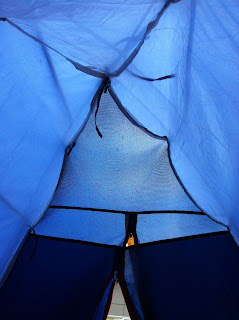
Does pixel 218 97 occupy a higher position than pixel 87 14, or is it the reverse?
pixel 87 14

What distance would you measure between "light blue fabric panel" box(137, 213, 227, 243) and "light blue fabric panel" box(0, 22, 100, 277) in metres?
0.48

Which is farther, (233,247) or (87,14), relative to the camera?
(233,247)

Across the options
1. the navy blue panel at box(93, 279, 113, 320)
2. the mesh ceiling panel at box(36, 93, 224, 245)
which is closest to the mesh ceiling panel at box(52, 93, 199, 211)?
the mesh ceiling panel at box(36, 93, 224, 245)

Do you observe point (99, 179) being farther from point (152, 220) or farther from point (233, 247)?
point (233, 247)

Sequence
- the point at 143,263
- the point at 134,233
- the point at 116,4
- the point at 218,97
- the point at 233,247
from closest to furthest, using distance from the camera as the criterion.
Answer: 1. the point at 116,4
2. the point at 218,97
3. the point at 233,247
4. the point at 143,263
5. the point at 134,233

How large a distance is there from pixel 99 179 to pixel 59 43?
0.71 meters

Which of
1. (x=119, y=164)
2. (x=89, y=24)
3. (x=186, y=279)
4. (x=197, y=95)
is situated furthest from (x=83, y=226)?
(x=89, y=24)

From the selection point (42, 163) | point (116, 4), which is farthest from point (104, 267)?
point (116, 4)

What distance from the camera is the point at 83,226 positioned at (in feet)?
5.34

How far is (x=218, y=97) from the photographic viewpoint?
3.63 ft

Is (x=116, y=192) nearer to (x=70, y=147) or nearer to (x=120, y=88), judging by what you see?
(x=70, y=147)

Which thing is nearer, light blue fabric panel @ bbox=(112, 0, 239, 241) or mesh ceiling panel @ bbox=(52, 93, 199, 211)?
light blue fabric panel @ bbox=(112, 0, 239, 241)

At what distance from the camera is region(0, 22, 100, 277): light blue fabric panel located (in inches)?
49.3

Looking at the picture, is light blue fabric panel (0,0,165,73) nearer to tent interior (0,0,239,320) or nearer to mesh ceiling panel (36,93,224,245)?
tent interior (0,0,239,320)
